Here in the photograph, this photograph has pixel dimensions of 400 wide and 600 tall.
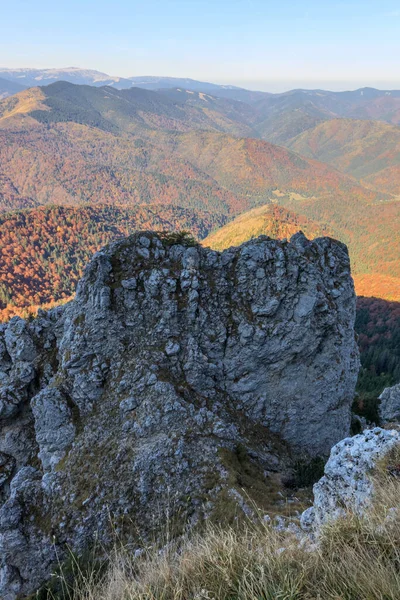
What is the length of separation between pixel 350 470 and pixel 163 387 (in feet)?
42.4

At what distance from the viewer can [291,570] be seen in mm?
5199

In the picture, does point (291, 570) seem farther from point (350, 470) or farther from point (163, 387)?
point (163, 387)

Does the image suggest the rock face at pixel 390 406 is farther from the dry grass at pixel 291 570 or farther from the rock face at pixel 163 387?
the dry grass at pixel 291 570

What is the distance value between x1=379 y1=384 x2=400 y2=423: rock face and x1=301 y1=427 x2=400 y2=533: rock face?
136 feet

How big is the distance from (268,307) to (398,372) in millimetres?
106103

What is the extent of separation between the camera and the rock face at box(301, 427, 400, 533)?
459 inches

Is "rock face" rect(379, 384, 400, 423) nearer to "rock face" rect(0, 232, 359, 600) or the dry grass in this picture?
"rock face" rect(0, 232, 359, 600)

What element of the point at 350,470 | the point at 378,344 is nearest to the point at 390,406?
the point at 350,470

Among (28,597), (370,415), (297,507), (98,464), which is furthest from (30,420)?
(370,415)

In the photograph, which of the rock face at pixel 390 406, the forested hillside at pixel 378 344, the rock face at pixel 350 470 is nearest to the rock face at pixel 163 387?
the rock face at pixel 350 470

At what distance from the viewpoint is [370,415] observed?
48281 millimetres

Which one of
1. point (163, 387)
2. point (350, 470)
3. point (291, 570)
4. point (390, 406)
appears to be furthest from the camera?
point (390, 406)

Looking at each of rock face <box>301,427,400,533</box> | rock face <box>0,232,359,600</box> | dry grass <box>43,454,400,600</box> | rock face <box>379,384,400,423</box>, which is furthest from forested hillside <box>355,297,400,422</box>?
dry grass <box>43,454,400,600</box>

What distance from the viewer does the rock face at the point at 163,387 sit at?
19.0 metres
